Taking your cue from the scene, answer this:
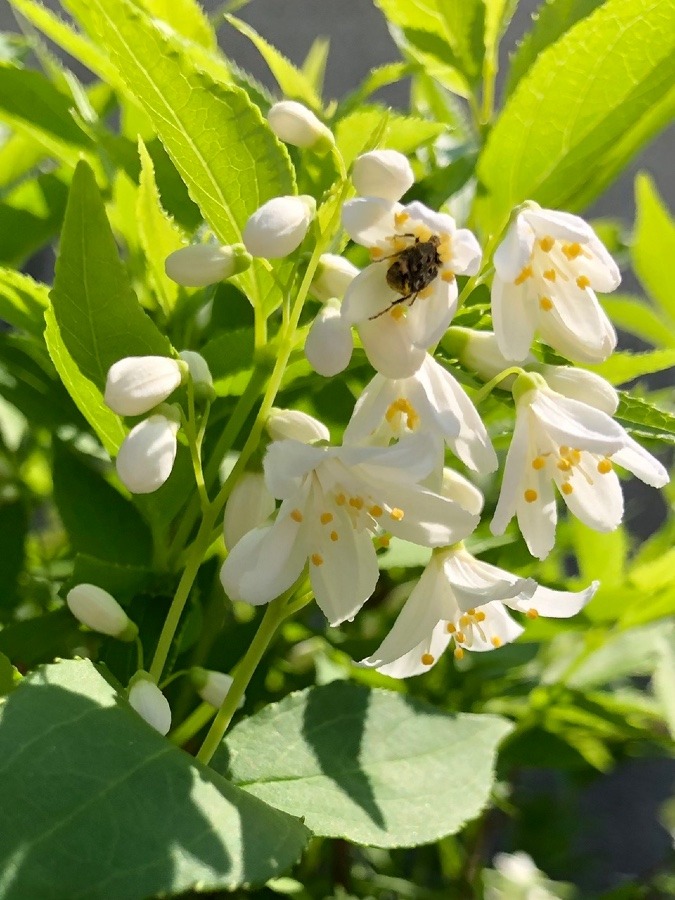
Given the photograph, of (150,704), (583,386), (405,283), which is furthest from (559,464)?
(150,704)

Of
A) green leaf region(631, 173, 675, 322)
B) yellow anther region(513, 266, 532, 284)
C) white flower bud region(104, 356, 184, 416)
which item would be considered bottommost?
green leaf region(631, 173, 675, 322)

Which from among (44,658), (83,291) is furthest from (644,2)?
(44,658)

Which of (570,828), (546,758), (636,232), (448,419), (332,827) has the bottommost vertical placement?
(570,828)

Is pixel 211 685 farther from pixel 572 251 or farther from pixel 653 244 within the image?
pixel 653 244

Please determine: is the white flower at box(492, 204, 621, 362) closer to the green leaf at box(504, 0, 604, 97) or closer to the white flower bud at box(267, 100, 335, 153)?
the white flower bud at box(267, 100, 335, 153)

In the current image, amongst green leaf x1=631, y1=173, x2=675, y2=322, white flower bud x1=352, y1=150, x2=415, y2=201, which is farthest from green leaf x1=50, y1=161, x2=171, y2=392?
green leaf x1=631, y1=173, x2=675, y2=322

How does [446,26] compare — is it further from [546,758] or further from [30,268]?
[30,268]
